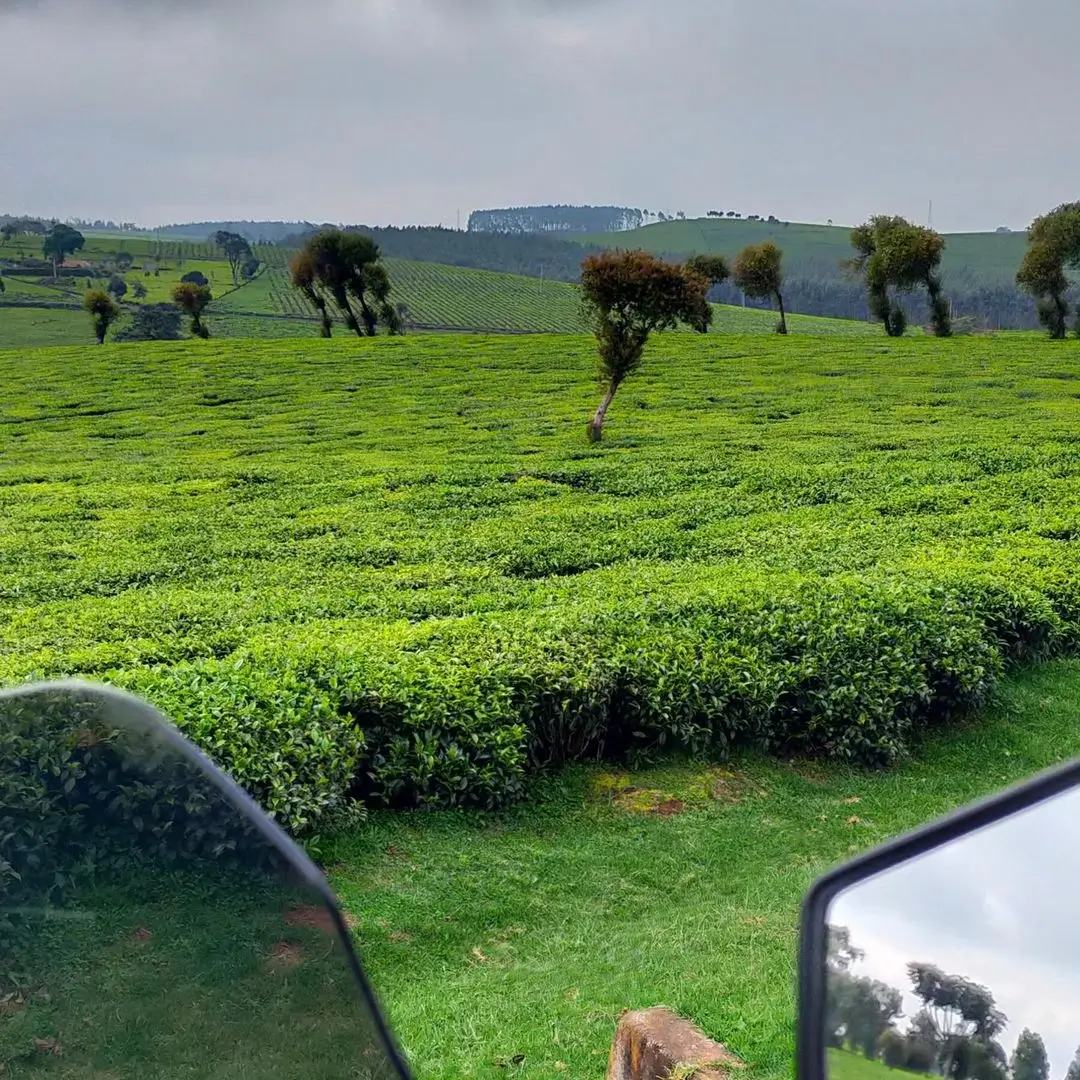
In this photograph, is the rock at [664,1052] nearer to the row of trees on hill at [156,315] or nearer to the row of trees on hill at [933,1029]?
the row of trees on hill at [933,1029]

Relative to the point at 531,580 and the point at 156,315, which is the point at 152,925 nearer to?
the point at 531,580

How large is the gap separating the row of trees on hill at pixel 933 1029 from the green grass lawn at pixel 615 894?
2.13m

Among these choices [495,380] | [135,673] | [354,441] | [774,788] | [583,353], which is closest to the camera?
[135,673]

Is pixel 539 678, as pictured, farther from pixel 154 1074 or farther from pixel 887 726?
pixel 154 1074

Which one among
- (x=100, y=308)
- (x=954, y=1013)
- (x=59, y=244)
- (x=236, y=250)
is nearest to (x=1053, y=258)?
(x=100, y=308)

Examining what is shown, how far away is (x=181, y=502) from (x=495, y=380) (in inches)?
641

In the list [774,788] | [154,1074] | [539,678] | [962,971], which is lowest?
[774,788]

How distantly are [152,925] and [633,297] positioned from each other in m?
16.9

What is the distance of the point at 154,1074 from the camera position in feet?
2.39

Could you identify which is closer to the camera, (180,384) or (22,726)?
(22,726)

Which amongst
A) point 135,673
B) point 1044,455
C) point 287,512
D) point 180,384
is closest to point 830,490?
point 1044,455

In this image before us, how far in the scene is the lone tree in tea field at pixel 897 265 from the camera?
1576 inches

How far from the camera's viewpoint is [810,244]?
433 feet

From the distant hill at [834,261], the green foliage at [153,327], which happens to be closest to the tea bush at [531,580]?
the green foliage at [153,327]
